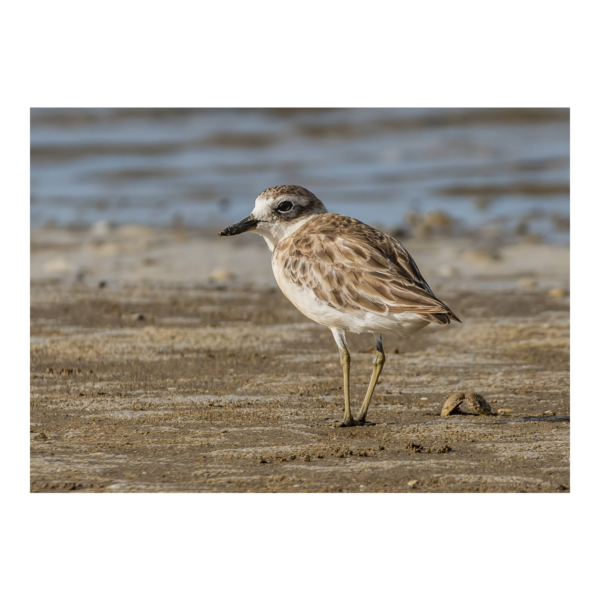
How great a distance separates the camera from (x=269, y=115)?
1752cm

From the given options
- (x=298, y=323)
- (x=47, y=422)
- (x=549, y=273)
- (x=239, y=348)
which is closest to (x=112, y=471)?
(x=47, y=422)

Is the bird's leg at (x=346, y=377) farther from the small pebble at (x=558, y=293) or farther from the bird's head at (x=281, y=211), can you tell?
the small pebble at (x=558, y=293)

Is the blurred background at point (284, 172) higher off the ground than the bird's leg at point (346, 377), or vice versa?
the blurred background at point (284, 172)

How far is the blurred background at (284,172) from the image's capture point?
11597 mm

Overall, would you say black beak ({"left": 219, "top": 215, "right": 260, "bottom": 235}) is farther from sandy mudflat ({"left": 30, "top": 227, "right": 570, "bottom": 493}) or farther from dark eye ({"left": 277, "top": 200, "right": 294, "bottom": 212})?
sandy mudflat ({"left": 30, "top": 227, "right": 570, "bottom": 493})

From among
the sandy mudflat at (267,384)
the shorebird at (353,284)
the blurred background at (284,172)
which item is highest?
the blurred background at (284,172)

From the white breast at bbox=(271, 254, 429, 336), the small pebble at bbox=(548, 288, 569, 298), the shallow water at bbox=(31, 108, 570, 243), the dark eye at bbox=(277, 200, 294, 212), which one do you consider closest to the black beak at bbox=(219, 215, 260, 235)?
the dark eye at bbox=(277, 200, 294, 212)

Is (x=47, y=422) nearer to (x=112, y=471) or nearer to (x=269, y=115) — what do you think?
(x=112, y=471)

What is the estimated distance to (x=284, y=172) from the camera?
14.5m

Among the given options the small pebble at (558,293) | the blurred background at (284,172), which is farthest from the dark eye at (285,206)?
the blurred background at (284,172)

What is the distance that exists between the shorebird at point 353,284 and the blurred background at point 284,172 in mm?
4128

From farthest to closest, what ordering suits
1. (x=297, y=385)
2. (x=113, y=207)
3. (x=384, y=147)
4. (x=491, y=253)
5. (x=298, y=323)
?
(x=384, y=147), (x=113, y=207), (x=491, y=253), (x=298, y=323), (x=297, y=385)

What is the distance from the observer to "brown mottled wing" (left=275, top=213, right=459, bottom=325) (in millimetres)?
4895

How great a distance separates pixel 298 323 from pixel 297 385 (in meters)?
1.84
